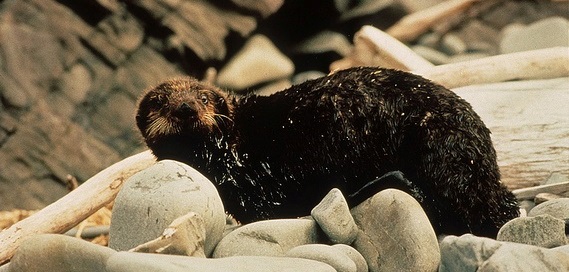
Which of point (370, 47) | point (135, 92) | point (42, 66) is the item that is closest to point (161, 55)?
point (135, 92)

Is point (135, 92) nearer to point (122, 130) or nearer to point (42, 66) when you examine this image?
point (122, 130)

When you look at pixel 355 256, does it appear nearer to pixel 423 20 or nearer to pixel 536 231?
pixel 536 231

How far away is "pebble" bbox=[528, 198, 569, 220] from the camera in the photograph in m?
3.76

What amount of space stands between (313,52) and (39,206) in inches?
117

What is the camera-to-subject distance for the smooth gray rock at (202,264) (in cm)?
264

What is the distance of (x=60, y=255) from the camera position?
9.37 feet

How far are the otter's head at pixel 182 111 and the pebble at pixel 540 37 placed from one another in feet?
15.1

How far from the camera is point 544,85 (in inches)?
211

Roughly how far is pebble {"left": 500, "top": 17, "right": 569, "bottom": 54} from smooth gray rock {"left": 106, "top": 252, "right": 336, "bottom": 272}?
562 centimetres

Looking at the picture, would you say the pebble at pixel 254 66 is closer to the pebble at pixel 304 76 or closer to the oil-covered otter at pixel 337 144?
the pebble at pixel 304 76

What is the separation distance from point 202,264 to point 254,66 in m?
5.55

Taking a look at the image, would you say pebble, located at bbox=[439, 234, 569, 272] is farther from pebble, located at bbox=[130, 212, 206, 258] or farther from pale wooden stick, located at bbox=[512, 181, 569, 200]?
pale wooden stick, located at bbox=[512, 181, 569, 200]

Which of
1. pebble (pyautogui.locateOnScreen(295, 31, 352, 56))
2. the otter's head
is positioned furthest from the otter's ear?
pebble (pyautogui.locateOnScreen(295, 31, 352, 56))

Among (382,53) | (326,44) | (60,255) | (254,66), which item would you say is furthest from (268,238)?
(326,44)
